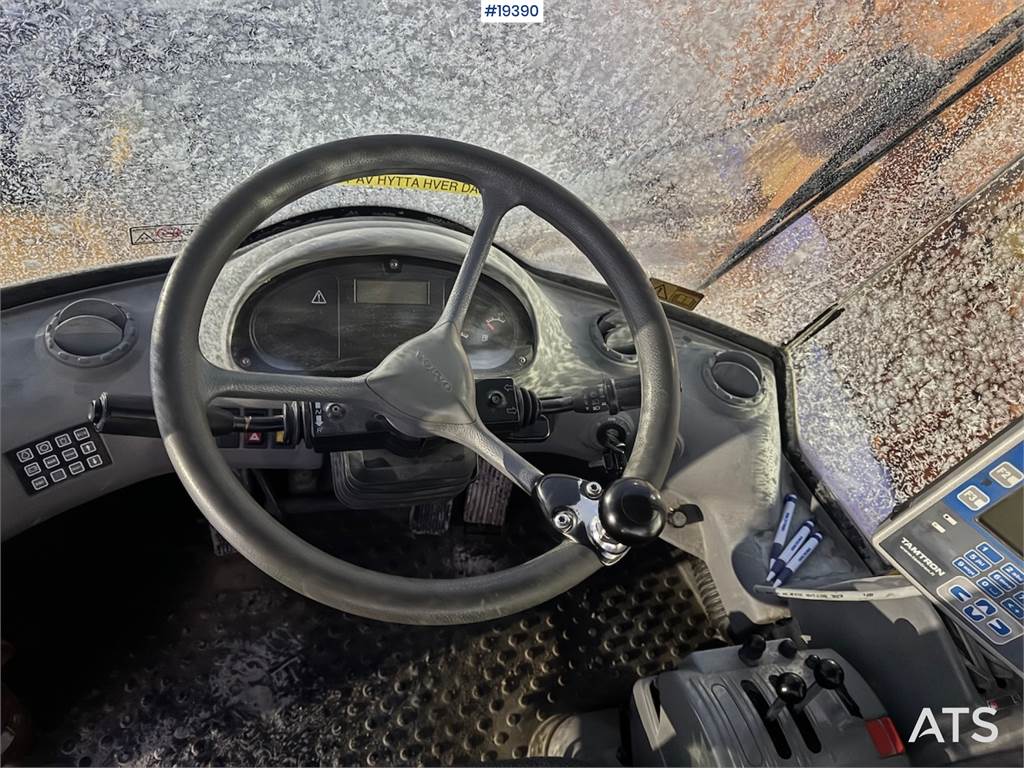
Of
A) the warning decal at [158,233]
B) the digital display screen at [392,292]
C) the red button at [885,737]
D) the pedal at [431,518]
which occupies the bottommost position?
the pedal at [431,518]

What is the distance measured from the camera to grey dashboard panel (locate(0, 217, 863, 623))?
1.05 metres

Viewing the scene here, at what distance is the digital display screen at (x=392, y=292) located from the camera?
1151 mm

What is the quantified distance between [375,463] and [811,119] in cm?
84

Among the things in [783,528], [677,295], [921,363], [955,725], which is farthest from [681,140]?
[955,725]

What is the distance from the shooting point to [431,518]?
1.42 metres

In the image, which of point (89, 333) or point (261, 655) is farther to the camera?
point (261, 655)

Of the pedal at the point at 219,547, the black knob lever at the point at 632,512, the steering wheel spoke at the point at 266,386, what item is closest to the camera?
the black knob lever at the point at 632,512

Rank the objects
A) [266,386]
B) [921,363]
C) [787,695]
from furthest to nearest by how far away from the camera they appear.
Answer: [921,363]
[787,695]
[266,386]

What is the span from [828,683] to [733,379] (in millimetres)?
522

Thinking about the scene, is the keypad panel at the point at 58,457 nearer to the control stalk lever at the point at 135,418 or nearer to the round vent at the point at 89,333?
the round vent at the point at 89,333

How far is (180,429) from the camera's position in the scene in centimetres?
75

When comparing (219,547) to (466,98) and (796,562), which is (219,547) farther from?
(796,562)

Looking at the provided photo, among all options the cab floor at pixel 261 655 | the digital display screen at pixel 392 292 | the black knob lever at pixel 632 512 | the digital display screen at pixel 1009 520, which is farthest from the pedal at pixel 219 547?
Result: the digital display screen at pixel 1009 520

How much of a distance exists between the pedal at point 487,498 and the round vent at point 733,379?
1.36 ft
